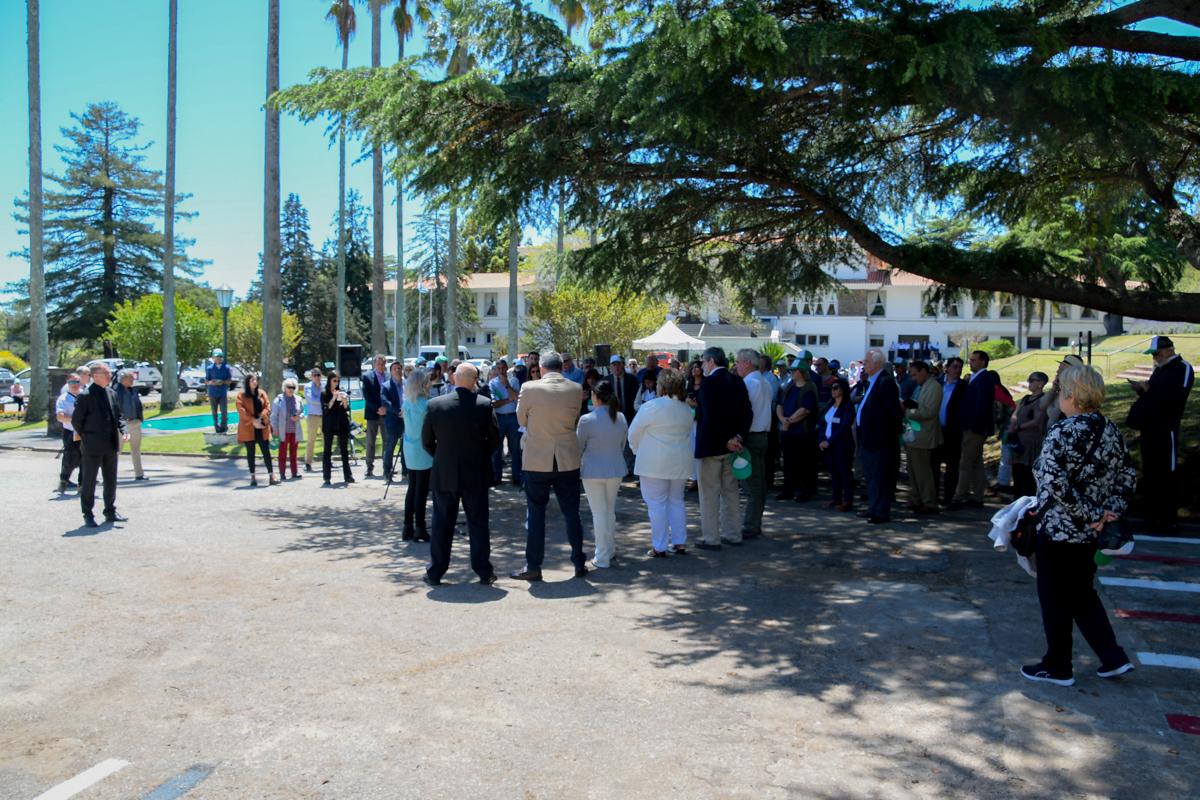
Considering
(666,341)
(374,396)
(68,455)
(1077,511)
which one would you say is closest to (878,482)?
(1077,511)

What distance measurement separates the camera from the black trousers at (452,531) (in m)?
8.18

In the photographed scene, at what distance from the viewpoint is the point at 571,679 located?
573cm

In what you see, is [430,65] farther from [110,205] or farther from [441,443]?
[110,205]

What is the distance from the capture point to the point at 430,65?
10.9 m

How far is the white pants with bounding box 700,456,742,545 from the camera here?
9.48 m

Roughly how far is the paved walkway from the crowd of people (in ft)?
1.76

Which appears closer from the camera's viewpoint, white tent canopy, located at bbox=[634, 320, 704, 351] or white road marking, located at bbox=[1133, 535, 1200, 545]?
white road marking, located at bbox=[1133, 535, 1200, 545]

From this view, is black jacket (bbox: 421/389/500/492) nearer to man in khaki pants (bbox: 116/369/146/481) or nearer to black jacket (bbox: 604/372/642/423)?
black jacket (bbox: 604/372/642/423)

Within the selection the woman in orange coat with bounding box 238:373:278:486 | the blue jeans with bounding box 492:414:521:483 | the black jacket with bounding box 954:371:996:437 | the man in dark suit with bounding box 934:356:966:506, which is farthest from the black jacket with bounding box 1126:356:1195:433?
the woman in orange coat with bounding box 238:373:278:486

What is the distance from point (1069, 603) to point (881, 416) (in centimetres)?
522

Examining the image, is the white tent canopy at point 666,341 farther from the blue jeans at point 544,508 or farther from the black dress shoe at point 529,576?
the black dress shoe at point 529,576

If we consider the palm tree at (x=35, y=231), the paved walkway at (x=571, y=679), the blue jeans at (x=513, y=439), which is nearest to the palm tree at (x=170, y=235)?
the palm tree at (x=35, y=231)

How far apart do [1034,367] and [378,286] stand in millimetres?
23897

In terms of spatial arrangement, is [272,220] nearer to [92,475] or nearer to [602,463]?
[92,475]
